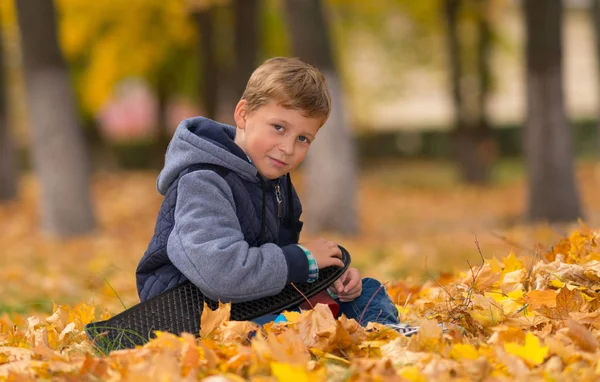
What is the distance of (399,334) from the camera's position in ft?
9.81

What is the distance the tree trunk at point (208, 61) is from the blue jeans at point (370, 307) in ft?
44.4

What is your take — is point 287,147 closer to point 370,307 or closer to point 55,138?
point 370,307

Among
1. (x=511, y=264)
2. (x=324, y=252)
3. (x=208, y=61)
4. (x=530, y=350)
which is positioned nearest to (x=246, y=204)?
(x=324, y=252)

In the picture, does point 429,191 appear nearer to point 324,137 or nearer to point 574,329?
point 324,137

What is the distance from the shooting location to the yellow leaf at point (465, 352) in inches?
104

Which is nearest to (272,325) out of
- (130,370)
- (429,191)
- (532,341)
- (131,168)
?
(130,370)

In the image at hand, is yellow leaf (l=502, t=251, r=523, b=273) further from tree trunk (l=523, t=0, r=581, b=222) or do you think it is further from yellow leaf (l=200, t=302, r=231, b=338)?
tree trunk (l=523, t=0, r=581, b=222)

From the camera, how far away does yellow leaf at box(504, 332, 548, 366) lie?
8.58ft

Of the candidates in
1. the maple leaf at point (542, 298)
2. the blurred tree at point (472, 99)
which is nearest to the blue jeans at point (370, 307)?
the maple leaf at point (542, 298)

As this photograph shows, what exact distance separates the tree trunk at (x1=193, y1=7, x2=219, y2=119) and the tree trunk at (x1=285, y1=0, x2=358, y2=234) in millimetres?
7233

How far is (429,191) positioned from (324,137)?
31.5 feet

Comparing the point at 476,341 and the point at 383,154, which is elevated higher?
the point at 476,341

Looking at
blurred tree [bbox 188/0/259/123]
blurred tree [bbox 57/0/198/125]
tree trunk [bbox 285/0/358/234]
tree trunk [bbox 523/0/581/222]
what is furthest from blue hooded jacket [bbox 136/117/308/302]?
blurred tree [bbox 57/0/198/125]

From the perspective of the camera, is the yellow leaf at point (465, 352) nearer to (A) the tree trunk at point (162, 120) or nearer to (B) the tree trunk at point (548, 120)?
(B) the tree trunk at point (548, 120)
